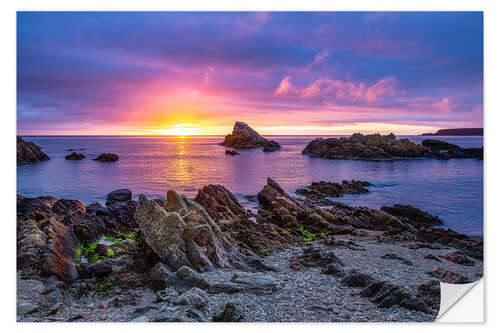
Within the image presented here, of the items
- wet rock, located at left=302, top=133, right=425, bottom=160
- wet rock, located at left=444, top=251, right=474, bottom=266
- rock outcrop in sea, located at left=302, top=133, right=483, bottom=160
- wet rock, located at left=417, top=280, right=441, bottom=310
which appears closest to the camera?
wet rock, located at left=417, top=280, right=441, bottom=310

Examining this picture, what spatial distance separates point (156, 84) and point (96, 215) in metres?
7.01

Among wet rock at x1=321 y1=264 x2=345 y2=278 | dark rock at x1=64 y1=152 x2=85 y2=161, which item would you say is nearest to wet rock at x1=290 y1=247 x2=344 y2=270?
wet rock at x1=321 y1=264 x2=345 y2=278

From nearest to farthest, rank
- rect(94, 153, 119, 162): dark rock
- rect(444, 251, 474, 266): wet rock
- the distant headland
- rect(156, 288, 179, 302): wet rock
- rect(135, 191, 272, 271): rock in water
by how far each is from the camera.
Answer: rect(156, 288, 179, 302): wet rock → rect(135, 191, 272, 271): rock in water → the distant headland → rect(444, 251, 474, 266): wet rock → rect(94, 153, 119, 162): dark rock

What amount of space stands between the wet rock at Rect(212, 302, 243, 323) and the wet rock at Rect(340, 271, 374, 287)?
2910 mm

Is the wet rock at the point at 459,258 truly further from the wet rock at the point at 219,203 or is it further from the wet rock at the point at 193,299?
the wet rock at the point at 219,203

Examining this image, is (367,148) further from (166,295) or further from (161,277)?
(166,295)

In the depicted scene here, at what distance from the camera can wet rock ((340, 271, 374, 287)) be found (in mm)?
7688

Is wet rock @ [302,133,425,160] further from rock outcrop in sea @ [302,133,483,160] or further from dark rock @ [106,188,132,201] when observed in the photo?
dark rock @ [106,188,132,201]

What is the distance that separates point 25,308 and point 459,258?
1212 cm

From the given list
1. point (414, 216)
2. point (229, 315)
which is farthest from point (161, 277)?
point (414, 216)

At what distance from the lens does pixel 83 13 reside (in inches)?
333

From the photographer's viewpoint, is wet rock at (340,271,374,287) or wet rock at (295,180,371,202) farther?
wet rock at (295,180,371,202)

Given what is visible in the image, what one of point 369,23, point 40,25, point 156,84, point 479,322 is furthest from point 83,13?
point 479,322
